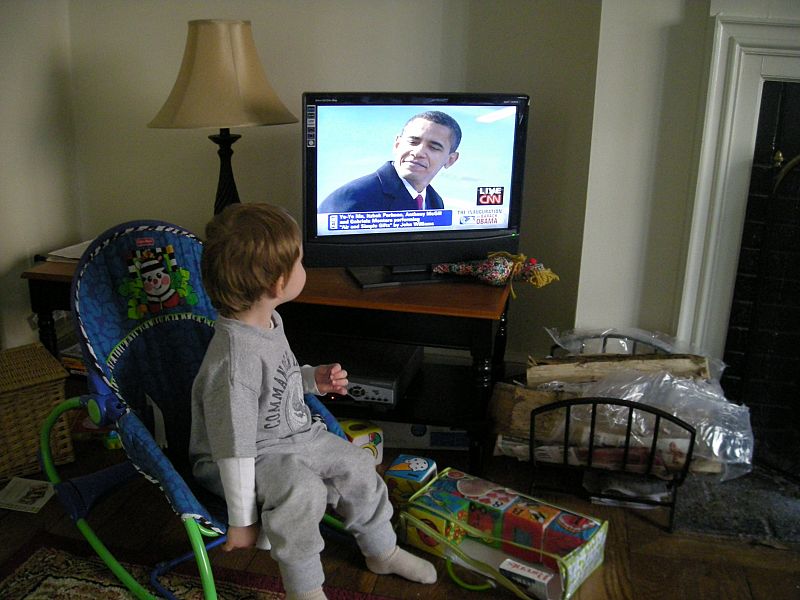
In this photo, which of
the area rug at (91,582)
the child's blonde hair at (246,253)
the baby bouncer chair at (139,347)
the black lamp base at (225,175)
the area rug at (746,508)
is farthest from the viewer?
the black lamp base at (225,175)

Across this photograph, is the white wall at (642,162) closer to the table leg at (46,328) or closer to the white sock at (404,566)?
the white sock at (404,566)

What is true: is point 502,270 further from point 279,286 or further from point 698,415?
point 279,286

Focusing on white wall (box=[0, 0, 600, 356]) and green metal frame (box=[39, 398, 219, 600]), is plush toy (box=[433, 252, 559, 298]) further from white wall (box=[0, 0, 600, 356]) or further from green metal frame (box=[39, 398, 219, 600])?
green metal frame (box=[39, 398, 219, 600])

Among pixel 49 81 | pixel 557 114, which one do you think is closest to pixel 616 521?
pixel 557 114

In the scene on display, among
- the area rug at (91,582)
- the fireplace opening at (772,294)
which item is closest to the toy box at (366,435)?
the area rug at (91,582)

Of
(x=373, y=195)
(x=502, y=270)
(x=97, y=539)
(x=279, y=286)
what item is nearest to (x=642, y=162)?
(x=502, y=270)

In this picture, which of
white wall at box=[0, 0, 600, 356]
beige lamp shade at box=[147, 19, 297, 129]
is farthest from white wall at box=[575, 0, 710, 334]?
beige lamp shade at box=[147, 19, 297, 129]

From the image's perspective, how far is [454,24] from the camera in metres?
2.52

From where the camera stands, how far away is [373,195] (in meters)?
2.22

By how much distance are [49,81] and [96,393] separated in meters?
1.59

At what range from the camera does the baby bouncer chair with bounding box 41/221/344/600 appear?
1.63 metres

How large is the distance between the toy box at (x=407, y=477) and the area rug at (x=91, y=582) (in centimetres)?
31

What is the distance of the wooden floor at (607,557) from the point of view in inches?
69.8

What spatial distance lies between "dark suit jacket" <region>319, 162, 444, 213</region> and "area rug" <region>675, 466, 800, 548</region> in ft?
3.66
